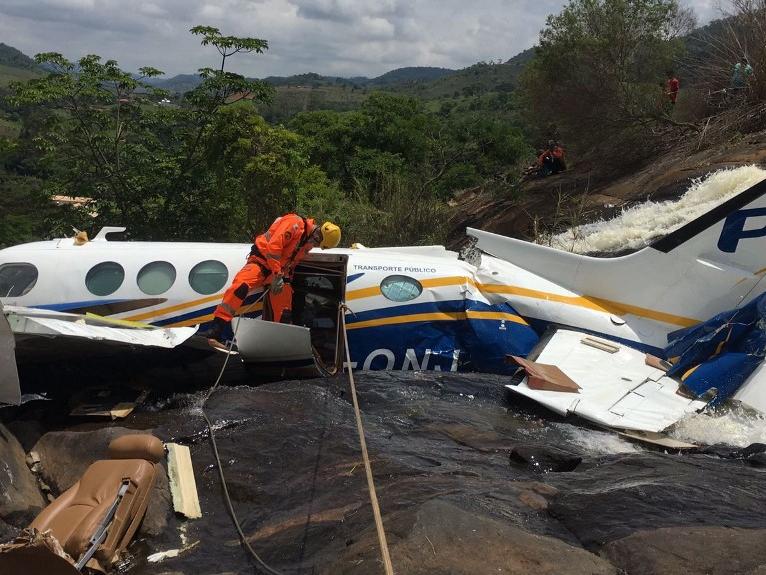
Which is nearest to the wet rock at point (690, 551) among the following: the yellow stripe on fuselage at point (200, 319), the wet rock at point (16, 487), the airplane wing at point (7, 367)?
the wet rock at point (16, 487)

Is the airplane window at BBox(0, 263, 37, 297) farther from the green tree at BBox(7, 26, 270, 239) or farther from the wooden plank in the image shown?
the green tree at BBox(7, 26, 270, 239)

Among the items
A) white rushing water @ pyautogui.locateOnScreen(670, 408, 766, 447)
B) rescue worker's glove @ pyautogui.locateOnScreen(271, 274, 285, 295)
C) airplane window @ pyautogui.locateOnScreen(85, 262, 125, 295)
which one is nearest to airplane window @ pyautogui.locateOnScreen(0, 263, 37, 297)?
airplane window @ pyautogui.locateOnScreen(85, 262, 125, 295)

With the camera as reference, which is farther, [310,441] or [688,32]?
[688,32]

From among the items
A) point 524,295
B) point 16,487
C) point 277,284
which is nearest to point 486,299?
point 524,295

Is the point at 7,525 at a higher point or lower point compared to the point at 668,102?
lower

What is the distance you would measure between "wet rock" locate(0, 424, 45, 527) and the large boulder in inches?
6.7

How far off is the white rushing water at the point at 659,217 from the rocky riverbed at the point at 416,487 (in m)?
8.14

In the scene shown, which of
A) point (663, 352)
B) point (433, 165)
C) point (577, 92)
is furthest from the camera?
point (433, 165)

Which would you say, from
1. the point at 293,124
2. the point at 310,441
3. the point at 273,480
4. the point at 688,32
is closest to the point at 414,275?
the point at 310,441

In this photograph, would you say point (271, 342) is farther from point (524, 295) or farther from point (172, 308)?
point (524, 295)

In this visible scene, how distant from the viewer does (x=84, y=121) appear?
1912 cm

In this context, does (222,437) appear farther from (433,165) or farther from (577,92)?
(433,165)

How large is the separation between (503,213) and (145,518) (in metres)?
20.9

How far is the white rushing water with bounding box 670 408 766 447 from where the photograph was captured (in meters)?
7.29
